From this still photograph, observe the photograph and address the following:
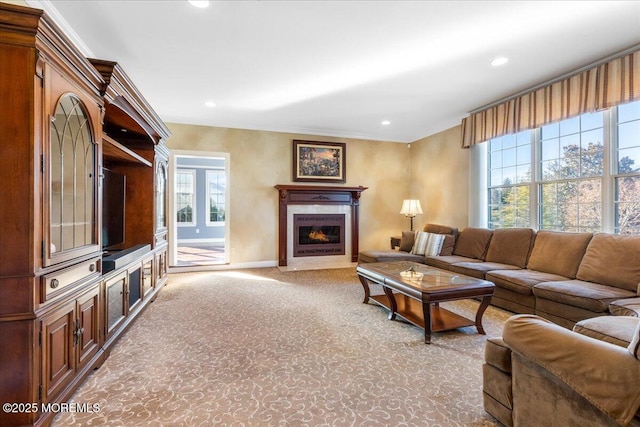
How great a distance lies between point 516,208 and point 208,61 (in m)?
4.74

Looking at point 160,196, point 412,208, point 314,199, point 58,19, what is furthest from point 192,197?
point 58,19

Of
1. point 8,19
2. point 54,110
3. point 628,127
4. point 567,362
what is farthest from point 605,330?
point 8,19

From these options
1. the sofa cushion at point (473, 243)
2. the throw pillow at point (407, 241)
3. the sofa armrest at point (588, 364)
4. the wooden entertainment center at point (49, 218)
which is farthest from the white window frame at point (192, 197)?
the sofa armrest at point (588, 364)

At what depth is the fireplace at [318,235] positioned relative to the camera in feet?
19.9

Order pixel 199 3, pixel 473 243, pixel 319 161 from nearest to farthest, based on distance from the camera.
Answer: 1. pixel 199 3
2. pixel 473 243
3. pixel 319 161

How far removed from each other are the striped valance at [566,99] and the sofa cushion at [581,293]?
190 centimetres

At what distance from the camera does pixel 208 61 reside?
3.28 meters

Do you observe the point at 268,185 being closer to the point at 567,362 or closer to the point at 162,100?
the point at 162,100

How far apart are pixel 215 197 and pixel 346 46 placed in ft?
25.5

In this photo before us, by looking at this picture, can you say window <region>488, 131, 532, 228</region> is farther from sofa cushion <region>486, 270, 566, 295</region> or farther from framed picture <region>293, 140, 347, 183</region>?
framed picture <region>293, 140, 347, 183</region>

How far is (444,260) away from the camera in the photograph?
14.3 ft

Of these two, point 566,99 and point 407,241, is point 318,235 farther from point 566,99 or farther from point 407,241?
point 566,99

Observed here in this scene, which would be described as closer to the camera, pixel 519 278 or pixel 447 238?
pixel 519 278

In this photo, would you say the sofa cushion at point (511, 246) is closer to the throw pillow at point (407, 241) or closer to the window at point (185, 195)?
the throw pillow at point (407, 241)
